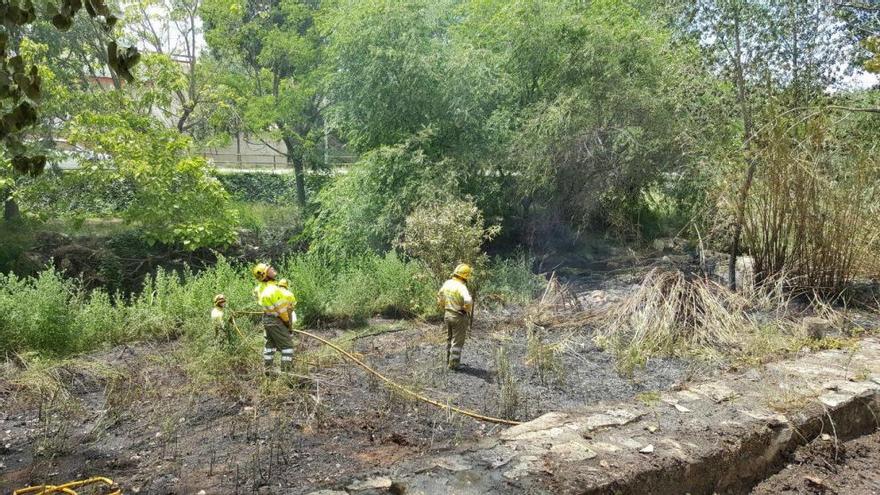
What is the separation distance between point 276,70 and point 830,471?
1884 centimetres

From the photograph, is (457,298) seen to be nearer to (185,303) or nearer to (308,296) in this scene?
(308,296)

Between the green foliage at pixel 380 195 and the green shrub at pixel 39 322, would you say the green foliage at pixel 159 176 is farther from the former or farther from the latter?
the green shrub at pixel 39 322

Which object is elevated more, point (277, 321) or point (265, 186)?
point (265, 186)

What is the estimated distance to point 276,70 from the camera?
20.8 m

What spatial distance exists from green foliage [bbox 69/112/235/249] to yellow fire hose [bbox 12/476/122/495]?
7996 mm

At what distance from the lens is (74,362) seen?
24.0 feet

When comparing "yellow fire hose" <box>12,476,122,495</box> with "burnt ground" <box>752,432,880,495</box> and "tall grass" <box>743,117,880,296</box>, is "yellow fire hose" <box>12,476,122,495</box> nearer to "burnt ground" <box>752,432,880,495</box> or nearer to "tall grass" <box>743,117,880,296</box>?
"burnt ground" <box>752,432,880,495</box>

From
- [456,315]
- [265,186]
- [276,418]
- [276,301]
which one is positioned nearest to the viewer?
[276,418]

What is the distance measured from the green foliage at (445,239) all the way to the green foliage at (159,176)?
4.13 metres

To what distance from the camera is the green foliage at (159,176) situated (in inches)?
456

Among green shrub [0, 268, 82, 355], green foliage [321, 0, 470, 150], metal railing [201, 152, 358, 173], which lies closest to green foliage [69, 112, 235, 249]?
green foliage [321, 0, 470, 150]

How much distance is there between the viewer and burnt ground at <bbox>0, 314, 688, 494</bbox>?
15.1ft

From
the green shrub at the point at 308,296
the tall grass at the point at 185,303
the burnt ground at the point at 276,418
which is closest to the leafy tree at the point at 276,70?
the tall grass at the point at 185,303

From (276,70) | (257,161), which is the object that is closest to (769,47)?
(276,70)
